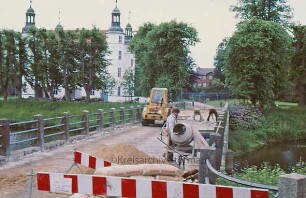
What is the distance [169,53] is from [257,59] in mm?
13277

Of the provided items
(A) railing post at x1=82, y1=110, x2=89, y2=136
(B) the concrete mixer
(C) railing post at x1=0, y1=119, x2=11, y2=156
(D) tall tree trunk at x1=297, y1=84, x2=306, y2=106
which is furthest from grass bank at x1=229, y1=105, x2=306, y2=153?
(C) railing post at x1=0, y1=119, x2=11, y2=156

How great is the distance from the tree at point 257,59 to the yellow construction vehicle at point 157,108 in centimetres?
1498

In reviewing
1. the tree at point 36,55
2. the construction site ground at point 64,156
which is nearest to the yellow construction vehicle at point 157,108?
the construction site ground at point 64,156

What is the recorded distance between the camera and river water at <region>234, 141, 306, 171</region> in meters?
26.7

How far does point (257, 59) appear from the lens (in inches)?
1642

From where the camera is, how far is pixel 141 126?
2953 centimetres

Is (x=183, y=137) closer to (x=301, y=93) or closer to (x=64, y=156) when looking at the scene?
(x=64, y=156)

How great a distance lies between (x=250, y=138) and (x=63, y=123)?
18.3 m

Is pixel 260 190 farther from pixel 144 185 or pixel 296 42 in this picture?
pixel 296 42

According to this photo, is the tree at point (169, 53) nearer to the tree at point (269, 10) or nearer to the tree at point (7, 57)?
the tree at point (269, 10)

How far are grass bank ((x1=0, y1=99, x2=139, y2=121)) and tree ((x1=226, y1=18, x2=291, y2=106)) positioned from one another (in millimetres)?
16189

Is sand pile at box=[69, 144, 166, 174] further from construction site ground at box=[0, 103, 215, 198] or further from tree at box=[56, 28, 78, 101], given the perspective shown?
tree at box=[56, 28, 78, 101]

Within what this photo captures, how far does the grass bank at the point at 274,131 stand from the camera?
31.8 metres

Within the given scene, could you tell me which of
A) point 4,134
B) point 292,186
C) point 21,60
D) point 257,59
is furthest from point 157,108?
point 21,60
